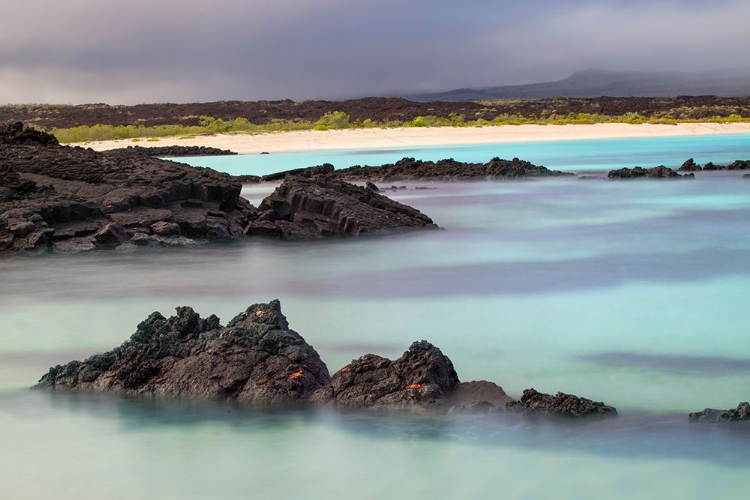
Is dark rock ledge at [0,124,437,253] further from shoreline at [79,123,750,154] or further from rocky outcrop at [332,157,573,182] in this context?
shoreline at [79,123,750,154]

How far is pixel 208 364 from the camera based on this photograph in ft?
20.1

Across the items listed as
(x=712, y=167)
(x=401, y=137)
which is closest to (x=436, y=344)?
(x=712, y=167)

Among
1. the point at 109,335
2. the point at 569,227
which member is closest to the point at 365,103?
the point at 569,227

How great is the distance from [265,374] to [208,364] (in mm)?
381

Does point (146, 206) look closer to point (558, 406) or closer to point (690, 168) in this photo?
point (558, 406)

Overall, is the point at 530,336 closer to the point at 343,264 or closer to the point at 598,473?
the point at 598,473

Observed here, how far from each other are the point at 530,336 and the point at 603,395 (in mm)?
1803

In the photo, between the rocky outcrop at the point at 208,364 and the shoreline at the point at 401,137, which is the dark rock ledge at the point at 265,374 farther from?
the shoreline at the point at 401,137

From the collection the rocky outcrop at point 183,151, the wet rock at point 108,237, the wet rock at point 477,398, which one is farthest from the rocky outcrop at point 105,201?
the rocky outcrop at point 183,151

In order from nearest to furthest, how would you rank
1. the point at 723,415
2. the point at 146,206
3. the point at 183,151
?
the point at 723,415 → the point at 146,206 → the point at 183,151

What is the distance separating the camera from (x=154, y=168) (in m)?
15.1

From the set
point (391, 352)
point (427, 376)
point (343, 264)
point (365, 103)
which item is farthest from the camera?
point (365, 103)

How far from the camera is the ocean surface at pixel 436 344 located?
Result: 4891 millimetres

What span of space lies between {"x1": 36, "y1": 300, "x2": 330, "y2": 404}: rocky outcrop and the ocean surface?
0.56 feet
